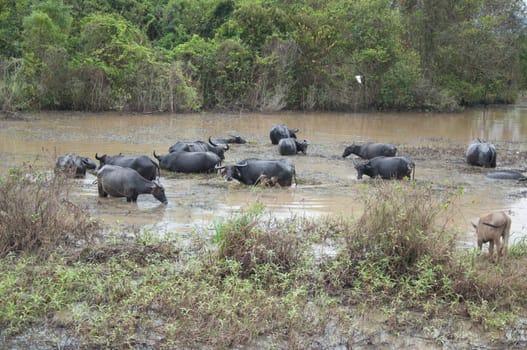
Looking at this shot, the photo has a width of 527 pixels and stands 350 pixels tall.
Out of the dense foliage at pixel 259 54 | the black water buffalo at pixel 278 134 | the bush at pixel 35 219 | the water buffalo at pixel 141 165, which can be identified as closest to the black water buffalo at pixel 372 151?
the black water buffalo at pixel 278 134

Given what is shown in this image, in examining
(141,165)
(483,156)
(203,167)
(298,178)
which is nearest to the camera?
(141,165)

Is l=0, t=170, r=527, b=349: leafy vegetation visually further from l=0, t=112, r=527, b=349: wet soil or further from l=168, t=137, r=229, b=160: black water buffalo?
l=168, t=137, r=229, b=160: black water buffalo

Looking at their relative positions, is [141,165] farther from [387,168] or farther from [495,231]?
[495,231]

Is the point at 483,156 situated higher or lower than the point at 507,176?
higher

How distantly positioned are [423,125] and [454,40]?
10.8 meters

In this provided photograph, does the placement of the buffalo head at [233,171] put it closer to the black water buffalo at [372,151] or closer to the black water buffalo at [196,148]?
the black water buffalo at [196,148]

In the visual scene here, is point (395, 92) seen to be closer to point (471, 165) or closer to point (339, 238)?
point (471, 165)

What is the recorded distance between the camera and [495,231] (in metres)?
7.20

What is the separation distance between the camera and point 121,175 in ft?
35.7

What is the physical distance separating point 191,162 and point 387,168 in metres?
4.13

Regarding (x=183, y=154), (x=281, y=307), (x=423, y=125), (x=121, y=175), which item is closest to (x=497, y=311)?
(x=281, y=307)

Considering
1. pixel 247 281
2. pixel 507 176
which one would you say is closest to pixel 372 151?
pixel 507 176

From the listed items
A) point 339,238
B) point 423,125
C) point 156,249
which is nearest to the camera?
point 156,249

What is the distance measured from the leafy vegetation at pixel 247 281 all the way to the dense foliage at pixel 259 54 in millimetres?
19959
